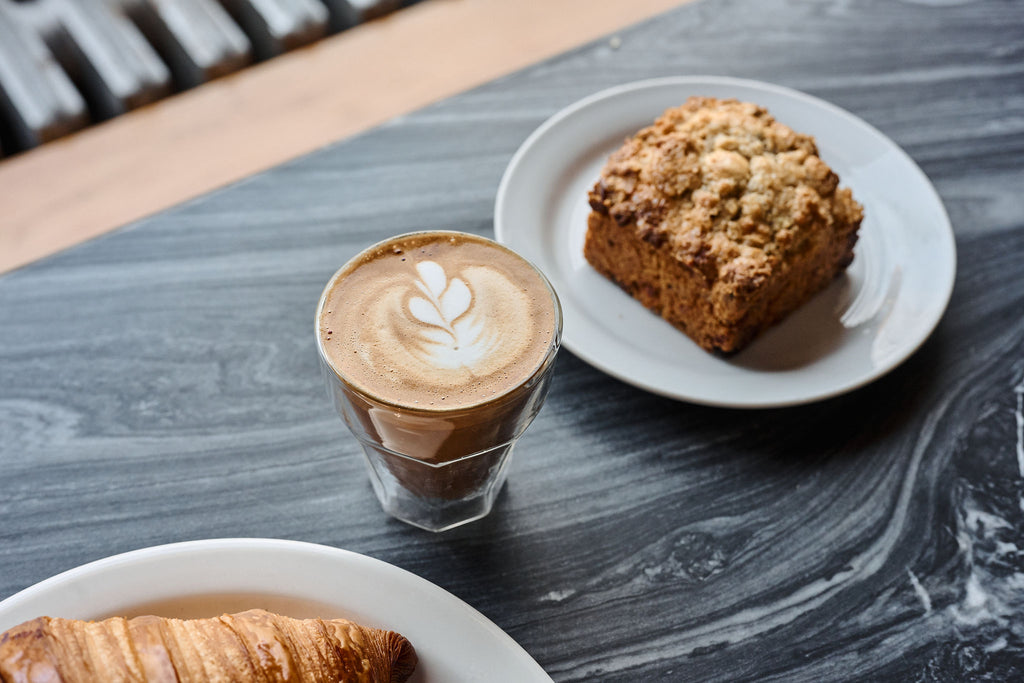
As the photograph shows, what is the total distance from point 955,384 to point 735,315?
1.10ft

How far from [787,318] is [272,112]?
91 cm

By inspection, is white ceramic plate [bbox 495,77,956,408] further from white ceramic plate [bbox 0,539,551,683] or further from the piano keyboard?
the piano keyboard

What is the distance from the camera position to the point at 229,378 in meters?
1.09

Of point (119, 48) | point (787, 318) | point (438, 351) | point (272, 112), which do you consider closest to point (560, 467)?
point (438, 351)

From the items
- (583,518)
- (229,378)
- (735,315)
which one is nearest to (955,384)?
(735,315)

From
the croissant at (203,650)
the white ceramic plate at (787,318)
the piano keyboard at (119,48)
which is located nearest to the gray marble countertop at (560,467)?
the white ceramic plate at (787,318)

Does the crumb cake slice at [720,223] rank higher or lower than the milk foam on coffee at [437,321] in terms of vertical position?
lower

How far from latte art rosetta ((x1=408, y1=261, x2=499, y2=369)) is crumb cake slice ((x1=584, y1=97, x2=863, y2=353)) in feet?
1.10

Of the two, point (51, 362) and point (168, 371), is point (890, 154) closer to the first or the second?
point (168, 371)

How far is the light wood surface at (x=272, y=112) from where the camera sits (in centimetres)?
131

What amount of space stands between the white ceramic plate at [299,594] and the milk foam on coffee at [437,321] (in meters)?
0.19

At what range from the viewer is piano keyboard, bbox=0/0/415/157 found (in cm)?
167

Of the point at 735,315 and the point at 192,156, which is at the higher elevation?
the point at 192,156

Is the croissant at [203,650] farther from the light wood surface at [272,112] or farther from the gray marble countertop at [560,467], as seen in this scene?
the light wood surface at [272,112]
